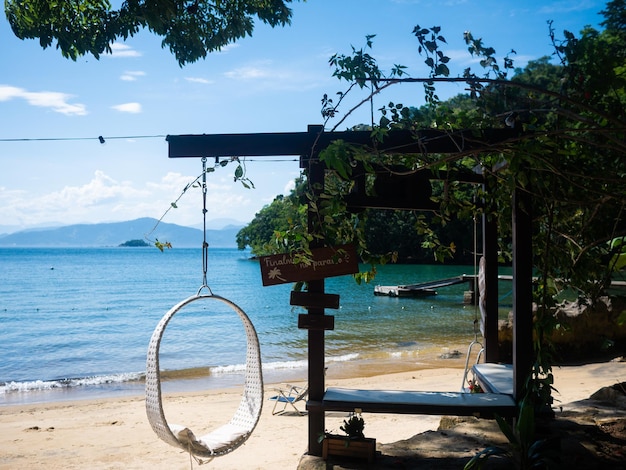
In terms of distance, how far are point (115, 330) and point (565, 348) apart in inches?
623

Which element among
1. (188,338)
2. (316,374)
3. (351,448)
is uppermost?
(316,374)

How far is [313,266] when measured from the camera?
13.3 ft

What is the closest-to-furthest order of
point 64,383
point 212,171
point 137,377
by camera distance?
point 212,171, point 64,383, point 137,377

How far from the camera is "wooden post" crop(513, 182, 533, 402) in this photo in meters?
4.11

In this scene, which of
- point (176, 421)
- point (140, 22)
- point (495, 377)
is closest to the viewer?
point (495, 377)

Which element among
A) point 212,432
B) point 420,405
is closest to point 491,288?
point 420,405

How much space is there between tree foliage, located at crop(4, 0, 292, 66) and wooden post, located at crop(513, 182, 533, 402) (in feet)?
14.4

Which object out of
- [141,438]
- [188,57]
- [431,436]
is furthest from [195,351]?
[431,436]

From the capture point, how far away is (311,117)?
418 centimetres

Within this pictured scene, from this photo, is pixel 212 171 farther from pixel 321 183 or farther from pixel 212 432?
pixel 212 432

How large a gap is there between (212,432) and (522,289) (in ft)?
7.59

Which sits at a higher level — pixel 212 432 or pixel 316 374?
pixel 316 374

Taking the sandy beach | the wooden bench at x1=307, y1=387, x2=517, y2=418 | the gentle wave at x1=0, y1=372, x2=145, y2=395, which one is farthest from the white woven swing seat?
the gentle wave at x1=0, y1=372, x2=145, y2=395

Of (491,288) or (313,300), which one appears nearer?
(313,300)
